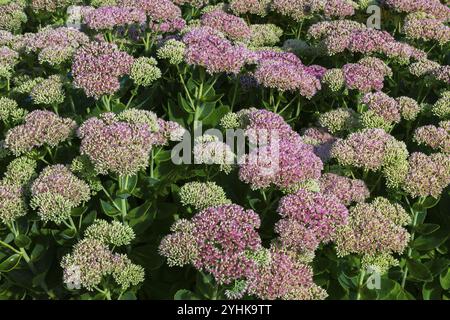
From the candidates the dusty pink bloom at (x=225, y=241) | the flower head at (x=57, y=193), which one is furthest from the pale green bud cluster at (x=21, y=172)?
the dusty pink bloom at (x=225, y=241)

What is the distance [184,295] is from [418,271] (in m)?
1.53

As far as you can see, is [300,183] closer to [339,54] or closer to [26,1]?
[339,54]

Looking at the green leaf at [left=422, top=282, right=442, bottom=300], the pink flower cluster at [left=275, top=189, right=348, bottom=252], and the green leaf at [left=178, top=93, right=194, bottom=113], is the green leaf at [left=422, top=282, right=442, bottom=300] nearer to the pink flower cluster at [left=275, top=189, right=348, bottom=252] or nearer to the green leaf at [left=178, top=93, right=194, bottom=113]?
the pink flower cluster at [left=275, top=189, right=348, bottom=252]

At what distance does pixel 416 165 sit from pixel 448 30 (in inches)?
99.5

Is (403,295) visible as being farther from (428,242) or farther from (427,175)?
(427,175)

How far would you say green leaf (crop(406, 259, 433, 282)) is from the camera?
353cm

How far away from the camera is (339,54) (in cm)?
553

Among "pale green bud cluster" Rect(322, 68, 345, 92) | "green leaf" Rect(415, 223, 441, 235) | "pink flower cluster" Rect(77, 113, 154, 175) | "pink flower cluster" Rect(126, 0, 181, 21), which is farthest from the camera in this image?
"pink flower cluster" Rect(126, 0, 181, 21)

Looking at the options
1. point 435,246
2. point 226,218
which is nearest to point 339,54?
point 435,246

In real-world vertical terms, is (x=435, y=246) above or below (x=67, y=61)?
below

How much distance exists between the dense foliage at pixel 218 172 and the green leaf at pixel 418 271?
14 millimetres

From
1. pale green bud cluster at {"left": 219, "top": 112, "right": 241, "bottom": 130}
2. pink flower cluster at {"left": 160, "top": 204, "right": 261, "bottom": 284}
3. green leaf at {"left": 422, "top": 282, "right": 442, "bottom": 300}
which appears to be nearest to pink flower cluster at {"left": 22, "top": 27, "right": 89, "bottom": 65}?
pale green bud cluster at {"left": 219, "top": 112, "right": 241, "bottom": 130}

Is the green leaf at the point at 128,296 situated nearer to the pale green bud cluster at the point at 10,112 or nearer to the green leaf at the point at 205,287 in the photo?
the green leaf at the point at 205,287

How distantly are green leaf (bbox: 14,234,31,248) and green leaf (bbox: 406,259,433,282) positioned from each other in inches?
98.8
